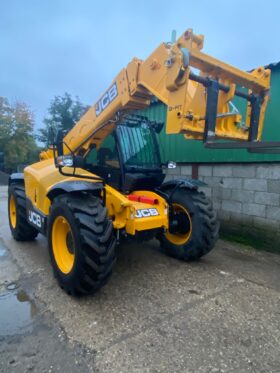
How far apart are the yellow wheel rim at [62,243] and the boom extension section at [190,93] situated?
1.31 m

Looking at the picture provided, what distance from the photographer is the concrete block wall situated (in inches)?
186

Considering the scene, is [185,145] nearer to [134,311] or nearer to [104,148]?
[104,148]

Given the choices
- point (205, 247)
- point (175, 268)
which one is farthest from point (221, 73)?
point (175, 268)

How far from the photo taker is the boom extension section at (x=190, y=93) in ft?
9.00

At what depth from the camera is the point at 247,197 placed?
5.12 metres

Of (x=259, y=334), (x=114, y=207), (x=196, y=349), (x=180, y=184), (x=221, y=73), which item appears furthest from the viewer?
(x=180, y=184)

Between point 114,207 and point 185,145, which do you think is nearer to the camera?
point 114,207

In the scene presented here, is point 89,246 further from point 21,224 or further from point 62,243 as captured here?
point 21,224

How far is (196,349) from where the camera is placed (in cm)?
217

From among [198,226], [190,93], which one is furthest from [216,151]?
[190,93]

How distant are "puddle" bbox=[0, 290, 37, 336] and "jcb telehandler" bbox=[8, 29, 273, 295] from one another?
407 mm

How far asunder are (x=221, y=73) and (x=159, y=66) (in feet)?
2.25

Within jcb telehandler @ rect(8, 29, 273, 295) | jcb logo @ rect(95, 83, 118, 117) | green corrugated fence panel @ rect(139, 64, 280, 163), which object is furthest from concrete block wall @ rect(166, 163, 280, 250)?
jcb logo @ rect(95, 83, 118, 117)

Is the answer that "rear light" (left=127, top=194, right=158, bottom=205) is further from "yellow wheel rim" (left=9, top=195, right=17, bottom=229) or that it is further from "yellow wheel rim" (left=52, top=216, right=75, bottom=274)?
"yellow wheel rim" (left=9, top=195, right=17, bottom=229)
